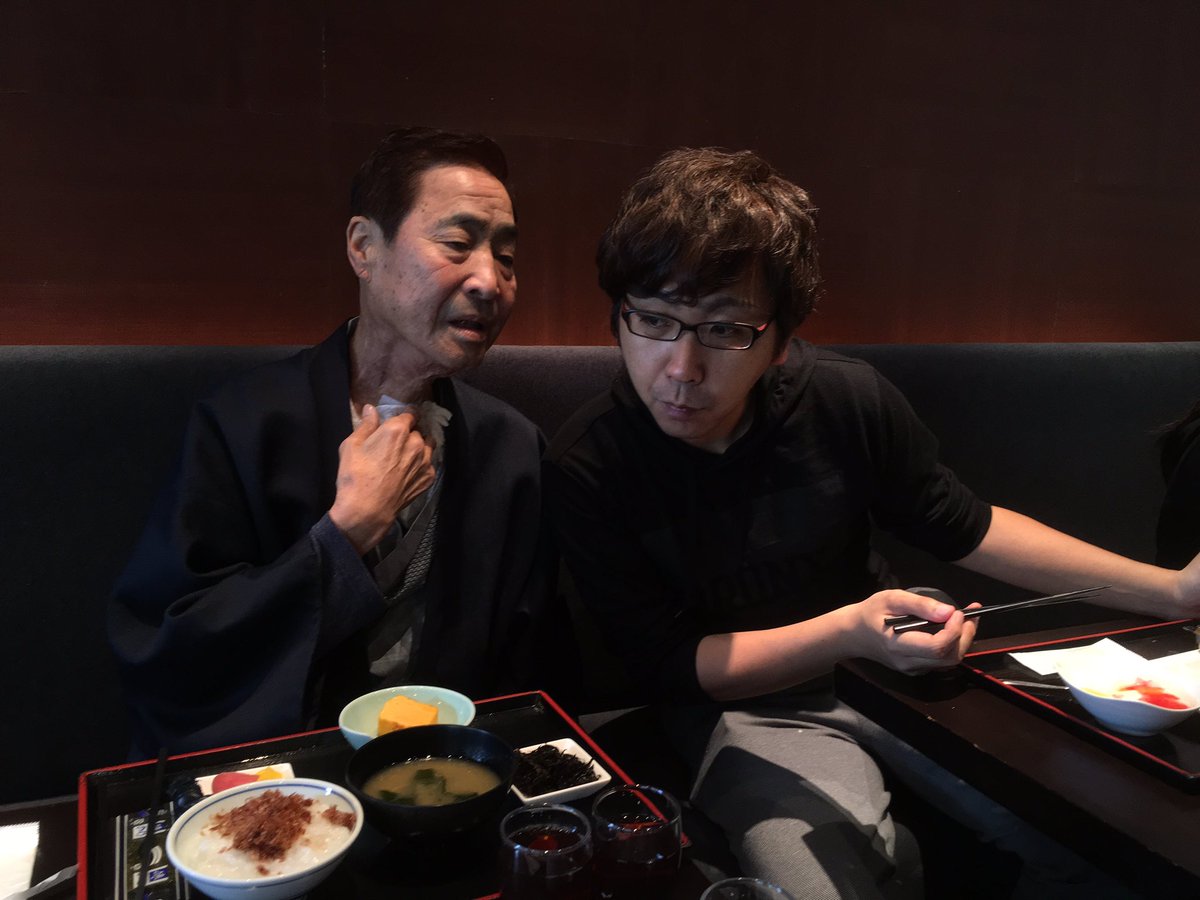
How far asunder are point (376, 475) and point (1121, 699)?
111 centimetres

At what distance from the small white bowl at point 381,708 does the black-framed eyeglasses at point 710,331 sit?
617 mm

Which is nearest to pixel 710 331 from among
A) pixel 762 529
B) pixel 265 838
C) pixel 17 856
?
pixel 762 529

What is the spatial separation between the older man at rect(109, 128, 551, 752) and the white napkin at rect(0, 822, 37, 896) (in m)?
0.36

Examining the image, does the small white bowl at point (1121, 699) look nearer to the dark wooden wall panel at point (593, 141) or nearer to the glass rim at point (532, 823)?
the glass rim at point (532, 823)

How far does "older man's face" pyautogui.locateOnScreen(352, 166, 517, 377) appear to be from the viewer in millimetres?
1557

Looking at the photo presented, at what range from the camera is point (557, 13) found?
2189mm

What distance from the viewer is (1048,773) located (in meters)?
1.04

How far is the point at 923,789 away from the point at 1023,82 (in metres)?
2.28

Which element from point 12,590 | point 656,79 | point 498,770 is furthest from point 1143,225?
point 12,590

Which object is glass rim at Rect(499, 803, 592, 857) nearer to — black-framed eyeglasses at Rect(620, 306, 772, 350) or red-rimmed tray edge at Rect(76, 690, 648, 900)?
red-rimmed tray edge at Rect(76, 690, 648, 900)

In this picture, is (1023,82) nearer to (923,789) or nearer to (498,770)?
(923,789)

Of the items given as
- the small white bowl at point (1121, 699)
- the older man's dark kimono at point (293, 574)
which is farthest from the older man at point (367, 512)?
the small white bowl at point (1121, 699)

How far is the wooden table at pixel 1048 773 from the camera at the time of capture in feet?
3.00

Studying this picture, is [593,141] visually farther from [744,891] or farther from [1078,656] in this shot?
[744,891]
